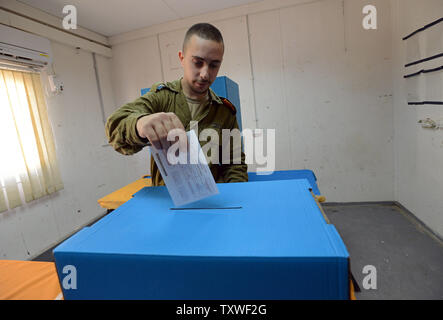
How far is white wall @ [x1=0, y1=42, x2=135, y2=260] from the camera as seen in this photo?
216 centimetres

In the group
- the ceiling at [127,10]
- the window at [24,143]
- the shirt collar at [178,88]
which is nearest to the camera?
the shirt collar at [178,88]

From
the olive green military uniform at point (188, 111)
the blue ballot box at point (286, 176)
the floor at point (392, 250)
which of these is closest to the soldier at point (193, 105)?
the olive green military uniform at point (188, 111)

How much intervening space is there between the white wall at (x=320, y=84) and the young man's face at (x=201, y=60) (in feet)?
6.68

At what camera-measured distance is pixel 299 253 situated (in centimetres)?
29

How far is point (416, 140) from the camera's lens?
7.13 ft

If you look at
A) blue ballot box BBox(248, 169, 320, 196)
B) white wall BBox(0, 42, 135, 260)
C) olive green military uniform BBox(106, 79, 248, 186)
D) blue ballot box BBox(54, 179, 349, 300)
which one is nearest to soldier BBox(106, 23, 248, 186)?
olive green military uniform BBox(106, 79, 248, 186)

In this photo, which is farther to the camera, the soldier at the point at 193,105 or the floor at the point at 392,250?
the floor at the point at 392,250

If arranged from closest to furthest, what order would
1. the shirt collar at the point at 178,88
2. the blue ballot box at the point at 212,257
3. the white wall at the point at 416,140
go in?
the blue ballot box at the point at 212,257 → the shirt collar at the point at 178,88 → the white wall at the point at 416,140

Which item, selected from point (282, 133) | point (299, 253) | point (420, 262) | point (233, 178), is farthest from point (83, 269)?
point (282, 133)

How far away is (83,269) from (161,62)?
322 cm

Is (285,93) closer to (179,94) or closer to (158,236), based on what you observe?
(179,94)

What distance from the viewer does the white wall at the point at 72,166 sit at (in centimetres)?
216

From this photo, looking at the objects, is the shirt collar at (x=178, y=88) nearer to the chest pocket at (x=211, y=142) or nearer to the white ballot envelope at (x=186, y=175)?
the chest pocket at (x=211, y=142)

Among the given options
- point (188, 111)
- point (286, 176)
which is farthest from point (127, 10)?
point (286, 176)
